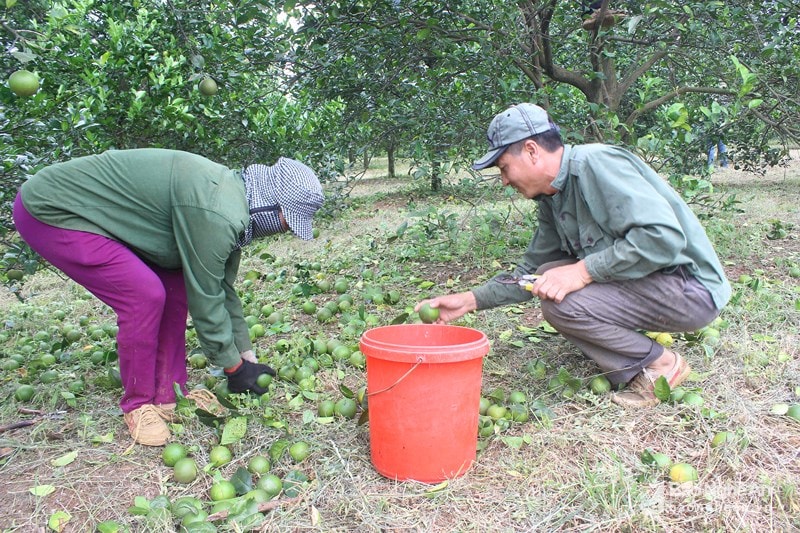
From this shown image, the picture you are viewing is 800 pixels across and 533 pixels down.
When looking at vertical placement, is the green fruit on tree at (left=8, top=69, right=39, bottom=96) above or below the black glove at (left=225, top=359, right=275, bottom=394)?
above

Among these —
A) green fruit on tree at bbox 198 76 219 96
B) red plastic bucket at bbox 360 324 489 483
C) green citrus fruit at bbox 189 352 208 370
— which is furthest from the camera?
green fruit on tree at bbox 198 76 219 96

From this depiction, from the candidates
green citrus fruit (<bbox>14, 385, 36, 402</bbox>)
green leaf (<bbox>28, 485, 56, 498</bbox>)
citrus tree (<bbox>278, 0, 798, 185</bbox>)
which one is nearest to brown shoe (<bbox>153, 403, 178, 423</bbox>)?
green leaf (<bbox>28, 485, 56, 498</bbox>)

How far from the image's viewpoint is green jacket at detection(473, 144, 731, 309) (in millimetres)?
2354

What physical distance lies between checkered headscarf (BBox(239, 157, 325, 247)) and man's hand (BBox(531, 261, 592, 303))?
0.97 meters

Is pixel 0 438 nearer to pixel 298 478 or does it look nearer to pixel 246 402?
pixel 246 402

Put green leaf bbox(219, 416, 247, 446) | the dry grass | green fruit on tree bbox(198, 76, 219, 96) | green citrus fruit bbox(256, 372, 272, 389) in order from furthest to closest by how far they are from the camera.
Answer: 1. green fruit on tree bbox(198, 76, 219, 96)
2. green citrus fruit bbox(256, 372, 272, 389)
3. green leaf bbox(219, 416, 247, 446)
4. the dry grass

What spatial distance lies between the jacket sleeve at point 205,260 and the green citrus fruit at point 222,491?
0.63m

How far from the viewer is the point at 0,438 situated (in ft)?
8.70

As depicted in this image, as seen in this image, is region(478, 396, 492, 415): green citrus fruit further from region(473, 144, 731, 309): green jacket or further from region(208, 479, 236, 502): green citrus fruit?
region(208, 479, 236, 502): green citrus fruit

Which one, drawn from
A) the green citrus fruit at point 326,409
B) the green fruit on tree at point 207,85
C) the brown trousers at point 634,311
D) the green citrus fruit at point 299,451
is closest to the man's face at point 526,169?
the brown trousers at point 634,311

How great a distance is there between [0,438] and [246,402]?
3.34ft

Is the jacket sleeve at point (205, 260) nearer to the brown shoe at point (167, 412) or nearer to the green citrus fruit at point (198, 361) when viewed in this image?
the brown shoe at point (167, 412)

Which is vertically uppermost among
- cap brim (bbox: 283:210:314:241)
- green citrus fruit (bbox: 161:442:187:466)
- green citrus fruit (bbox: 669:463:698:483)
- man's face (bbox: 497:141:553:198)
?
man's face (bbox: 497:141:553:198)

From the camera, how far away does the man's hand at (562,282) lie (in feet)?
8.27
